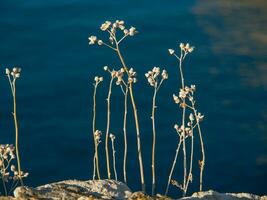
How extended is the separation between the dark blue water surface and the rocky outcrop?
3350 mm

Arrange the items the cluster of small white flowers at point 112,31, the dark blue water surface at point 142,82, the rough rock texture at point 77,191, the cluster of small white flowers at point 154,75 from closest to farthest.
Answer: the rough rock texture at point 77,191 < the cluster of small white flowers at point 112,31 < the cluster of small white flowers at point 154,75 < the dark blue water surface at point 142,82

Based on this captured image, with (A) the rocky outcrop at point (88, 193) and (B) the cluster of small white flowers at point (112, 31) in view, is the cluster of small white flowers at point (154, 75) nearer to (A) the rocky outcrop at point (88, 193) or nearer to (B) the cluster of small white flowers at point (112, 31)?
(B) the cluster of small white flowers at point (112, 31)

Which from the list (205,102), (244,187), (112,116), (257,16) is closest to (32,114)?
(112,116)

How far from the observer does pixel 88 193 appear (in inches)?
112

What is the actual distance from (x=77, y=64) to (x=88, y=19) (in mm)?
964

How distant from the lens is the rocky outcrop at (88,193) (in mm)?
2676

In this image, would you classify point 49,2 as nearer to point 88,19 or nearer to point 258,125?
point 88,19

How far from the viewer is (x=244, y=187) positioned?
6590 mm

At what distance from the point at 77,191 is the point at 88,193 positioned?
5 centimetres

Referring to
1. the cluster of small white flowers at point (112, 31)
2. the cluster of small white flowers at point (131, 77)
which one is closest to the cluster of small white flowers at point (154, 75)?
the cluster of small white flowers at point (131, 77)

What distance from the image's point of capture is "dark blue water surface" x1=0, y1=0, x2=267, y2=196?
6.78m

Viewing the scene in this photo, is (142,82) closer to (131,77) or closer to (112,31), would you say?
(131,77)

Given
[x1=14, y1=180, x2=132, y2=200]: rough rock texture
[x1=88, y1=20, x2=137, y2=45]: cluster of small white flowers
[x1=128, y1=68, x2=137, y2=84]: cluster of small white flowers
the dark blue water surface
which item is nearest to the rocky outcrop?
[x1=14, y1=180, x2=132, y2=200]: rough rock texture

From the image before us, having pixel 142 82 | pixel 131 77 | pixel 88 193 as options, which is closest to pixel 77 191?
pixel 88 193
